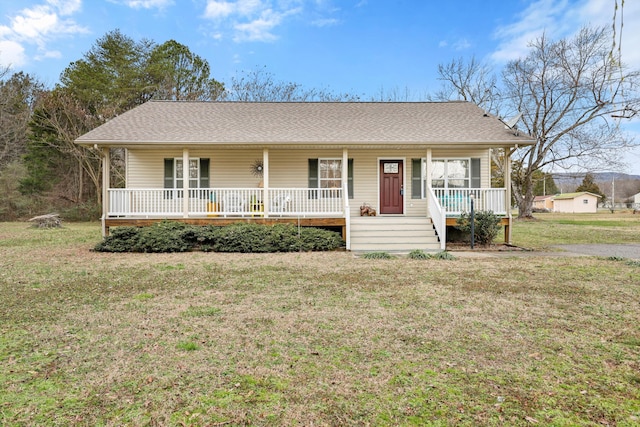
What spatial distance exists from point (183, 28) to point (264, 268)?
77.8 ft

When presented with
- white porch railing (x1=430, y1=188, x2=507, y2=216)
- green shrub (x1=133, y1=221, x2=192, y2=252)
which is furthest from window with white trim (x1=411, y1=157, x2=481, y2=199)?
green shrub (x1=133, y1=221, x2=192, y2=252)

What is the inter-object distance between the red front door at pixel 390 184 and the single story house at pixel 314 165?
36 mm

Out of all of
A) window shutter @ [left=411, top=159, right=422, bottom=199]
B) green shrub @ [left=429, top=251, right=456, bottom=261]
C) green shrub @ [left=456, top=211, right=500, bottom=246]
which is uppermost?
window shutter @ [left=411, top=159, right=422, bottom=199]

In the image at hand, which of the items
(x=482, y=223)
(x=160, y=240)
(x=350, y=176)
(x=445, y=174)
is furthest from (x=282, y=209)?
(x=482, y=223)

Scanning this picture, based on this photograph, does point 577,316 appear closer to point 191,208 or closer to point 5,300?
point 5,300

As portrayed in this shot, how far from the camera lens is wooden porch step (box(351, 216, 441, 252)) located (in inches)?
411

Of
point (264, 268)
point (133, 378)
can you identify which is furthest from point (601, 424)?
point (264, 268)

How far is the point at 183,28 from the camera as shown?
25172 millimetres

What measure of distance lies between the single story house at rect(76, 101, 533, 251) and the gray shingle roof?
4cm

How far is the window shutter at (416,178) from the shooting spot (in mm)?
13047

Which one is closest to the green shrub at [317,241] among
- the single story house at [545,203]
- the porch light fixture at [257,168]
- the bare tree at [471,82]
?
the porch light fixture at [257,168]

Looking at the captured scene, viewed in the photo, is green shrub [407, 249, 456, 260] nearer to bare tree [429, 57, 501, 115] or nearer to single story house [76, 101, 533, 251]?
single story house [76, 101, 533, 251]

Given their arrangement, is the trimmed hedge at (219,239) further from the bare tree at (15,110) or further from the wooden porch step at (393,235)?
the bare tree at (15,110)

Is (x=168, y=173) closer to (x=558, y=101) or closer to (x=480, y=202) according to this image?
(x=480, y=202)
